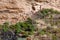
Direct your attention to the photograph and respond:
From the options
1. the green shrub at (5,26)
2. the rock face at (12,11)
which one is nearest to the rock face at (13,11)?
the rock face at (12,11)

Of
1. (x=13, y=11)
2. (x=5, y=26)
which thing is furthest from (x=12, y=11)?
(x=5, y=26)

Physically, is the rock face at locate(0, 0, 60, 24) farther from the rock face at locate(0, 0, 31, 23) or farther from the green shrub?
the green shrub

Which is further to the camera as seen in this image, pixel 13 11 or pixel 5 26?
pixel 13 11

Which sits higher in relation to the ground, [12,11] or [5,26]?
[12,11]

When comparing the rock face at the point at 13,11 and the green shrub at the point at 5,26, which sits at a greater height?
the rock face at the point at 13,11

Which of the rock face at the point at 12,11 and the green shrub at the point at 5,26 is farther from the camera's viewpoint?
the rock face at the point at 12,11

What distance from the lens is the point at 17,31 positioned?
16969 millimetres

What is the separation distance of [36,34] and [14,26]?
1361 millimetres

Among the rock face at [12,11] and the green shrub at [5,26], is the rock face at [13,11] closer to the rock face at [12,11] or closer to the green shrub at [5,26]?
the rock face at [12,11]

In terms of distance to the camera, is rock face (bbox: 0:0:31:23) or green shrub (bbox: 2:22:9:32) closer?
green shrub (bbox: 2:22:9:32)

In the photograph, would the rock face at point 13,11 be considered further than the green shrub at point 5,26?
Yes

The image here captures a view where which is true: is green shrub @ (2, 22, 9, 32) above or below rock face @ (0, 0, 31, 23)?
below

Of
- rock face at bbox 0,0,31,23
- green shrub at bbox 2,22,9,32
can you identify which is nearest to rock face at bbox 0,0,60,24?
rock face at bbox 0,0,31,23

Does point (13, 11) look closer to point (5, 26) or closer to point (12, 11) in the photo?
point (12, 11)
